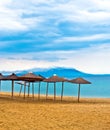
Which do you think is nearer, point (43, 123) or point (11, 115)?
point (43, 123)

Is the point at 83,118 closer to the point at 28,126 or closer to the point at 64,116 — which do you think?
the point at 64,116

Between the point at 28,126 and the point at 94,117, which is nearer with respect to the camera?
the point at 28,126

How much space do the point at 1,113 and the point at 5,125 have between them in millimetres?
2329

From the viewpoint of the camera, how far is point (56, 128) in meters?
11.4

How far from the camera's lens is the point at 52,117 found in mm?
13492

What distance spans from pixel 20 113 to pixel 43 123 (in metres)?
2.07

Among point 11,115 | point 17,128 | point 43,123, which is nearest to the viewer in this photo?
point 17,128

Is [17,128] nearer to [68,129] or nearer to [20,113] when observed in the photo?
[68,129]

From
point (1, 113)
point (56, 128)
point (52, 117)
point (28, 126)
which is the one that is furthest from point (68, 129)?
point (1, 113)

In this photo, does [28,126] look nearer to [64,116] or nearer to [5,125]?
[5,125]

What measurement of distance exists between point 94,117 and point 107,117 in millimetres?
453

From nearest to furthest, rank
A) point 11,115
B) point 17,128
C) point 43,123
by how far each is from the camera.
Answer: point 17,128 → point 43,123 → point 11,115

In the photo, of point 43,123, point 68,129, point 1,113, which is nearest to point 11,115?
point 1,113

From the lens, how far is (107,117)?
554 inches
